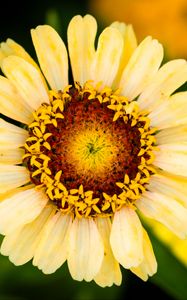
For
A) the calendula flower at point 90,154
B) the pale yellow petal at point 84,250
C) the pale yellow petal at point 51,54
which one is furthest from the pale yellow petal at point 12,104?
the pale yellow petal at point 84,250

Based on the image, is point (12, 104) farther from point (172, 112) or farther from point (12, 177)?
point (172, 112)

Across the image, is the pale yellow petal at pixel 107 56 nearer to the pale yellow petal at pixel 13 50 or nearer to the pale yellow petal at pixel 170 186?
the pale yellow petal at pixel 13 50

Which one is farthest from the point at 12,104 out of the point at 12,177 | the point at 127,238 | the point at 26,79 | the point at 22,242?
the point at 127,238

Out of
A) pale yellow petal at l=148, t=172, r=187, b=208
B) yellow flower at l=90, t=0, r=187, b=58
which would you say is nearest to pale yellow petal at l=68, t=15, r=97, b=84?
pale yellow petal at l=148, t=172, r=187, b=208

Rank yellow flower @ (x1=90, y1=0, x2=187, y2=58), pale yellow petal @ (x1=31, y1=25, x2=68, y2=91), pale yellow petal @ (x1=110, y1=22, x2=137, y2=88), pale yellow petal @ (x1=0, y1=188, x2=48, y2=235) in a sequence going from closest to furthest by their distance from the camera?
pale yellow petal @ (x1=0, y1=188, x2=48, y2=235) < pale yellow petal @ (x1=31, y1=25, x2=68, y2=91) < pale yellow petal @ (x1=110, y1=22, x2=137, y2=88) < yellow flower @ (x1=90, y1=0, x2=187, y2=58)

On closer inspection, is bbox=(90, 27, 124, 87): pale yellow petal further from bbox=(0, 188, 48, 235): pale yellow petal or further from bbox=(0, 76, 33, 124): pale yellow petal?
bbox=(0, 188, 48, 235): pale yellow petal

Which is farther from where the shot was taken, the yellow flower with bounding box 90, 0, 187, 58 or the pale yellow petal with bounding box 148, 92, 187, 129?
the yellow flower with bounding box 90, 0, 187, 58
